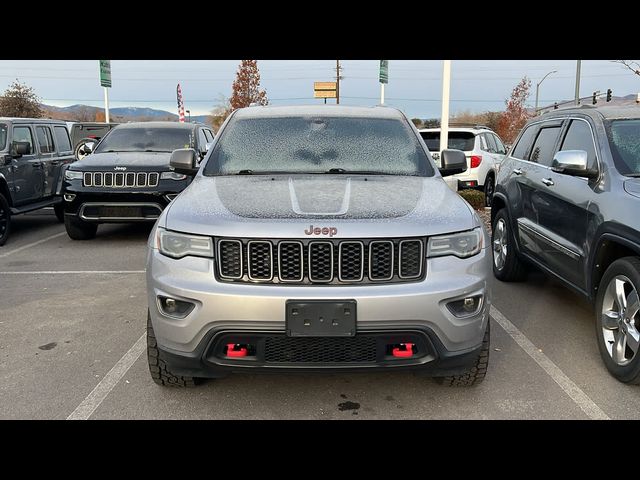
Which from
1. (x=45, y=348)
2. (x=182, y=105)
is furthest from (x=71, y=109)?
(x=45, y=348)

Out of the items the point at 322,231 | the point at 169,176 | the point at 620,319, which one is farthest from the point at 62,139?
the point at 620,319

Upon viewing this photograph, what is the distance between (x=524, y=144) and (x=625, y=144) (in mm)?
1837

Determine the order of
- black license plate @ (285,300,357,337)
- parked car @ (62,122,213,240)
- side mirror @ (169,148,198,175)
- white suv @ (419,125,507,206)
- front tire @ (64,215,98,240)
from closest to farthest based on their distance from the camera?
black license plate @ (285,300,357,337) → side mirror @ (169,148,198,175) → parked car @ (62,122,213,240) → front tire @ (64,215,98,240) → white suv @ (419,125,507,206)

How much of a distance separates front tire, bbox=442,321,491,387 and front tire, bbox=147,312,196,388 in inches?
63.2

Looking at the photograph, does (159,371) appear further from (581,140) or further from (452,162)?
(581,140)

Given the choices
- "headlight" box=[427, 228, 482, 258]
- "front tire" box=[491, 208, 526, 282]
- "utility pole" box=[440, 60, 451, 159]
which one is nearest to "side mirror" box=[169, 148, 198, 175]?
"headlight" box=[427, 228, 482, 258]

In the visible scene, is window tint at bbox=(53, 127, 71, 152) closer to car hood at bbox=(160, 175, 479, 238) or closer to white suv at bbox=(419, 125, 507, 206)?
white suv at bbox=(419, 125, 507, 206)

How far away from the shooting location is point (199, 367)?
117 inches

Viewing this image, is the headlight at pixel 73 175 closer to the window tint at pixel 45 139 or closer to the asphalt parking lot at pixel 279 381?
the window tint at pixel 45 139

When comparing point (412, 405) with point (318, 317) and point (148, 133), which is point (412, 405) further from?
point (148, 133)

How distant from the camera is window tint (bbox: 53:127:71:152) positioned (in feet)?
34.2

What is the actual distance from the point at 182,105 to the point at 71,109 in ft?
175

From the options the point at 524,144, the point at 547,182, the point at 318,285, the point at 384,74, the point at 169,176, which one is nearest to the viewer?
the point at 318,285

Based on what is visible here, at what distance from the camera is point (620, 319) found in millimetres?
3660
